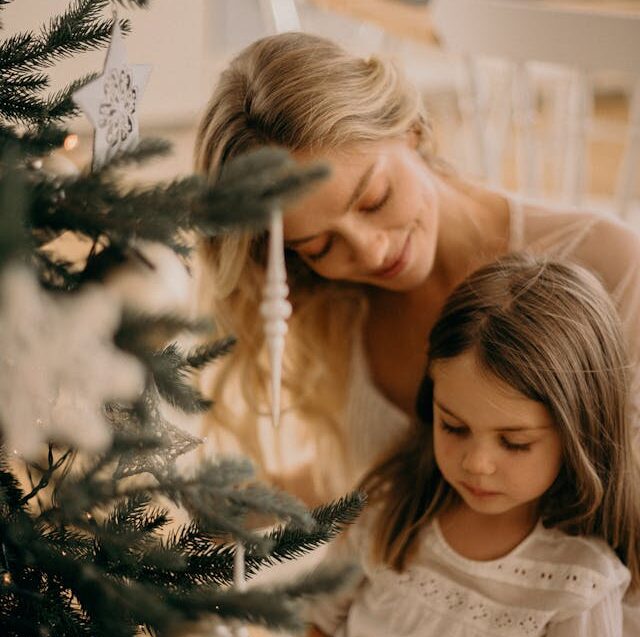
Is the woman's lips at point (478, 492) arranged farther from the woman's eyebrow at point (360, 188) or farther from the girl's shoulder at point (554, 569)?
the woman's eyebrow at point (360, 188)

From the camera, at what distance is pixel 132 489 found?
669mm

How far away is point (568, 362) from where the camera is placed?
1.08m

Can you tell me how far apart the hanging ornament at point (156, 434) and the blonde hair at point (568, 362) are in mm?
418

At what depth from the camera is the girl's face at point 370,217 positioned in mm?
1146

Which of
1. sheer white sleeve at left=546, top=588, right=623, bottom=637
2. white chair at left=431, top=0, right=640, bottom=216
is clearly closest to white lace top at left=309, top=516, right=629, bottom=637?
sheer white sleeve at left=546, top=588, right=623, bottom=637

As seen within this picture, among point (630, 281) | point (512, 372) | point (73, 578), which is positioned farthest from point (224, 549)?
point (630, 281)

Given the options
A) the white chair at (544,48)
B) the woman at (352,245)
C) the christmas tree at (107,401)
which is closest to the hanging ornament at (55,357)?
the christmas tree at (107,401)

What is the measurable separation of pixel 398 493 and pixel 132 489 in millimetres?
693

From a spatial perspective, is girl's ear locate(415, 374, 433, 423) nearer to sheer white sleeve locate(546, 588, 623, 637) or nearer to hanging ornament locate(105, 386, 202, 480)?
sheer white sleeve locate(546, 588, 623, 637)

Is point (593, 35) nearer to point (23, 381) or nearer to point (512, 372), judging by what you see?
point (512, 372)

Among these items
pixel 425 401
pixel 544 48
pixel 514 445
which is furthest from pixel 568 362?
pixel 544 48

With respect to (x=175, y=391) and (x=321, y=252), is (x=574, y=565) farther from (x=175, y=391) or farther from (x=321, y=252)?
(x=175, y=391)

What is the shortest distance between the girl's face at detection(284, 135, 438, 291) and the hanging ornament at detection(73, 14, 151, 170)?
33 cm

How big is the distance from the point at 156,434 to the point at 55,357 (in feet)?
0.64
